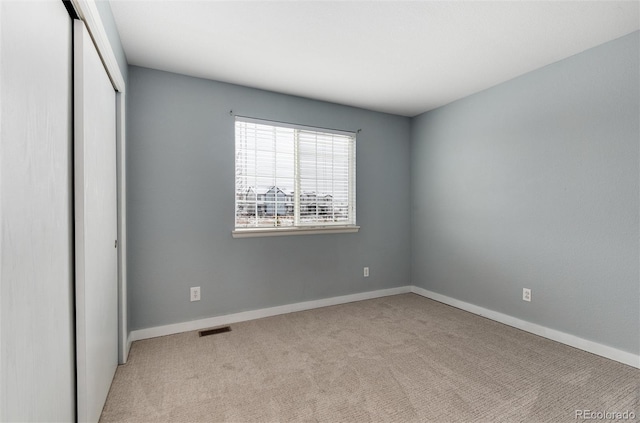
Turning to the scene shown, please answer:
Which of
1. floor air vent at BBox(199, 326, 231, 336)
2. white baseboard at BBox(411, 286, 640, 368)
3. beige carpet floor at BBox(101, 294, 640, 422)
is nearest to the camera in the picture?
beige carpet floor at BBox(101, 294, 640, 422)

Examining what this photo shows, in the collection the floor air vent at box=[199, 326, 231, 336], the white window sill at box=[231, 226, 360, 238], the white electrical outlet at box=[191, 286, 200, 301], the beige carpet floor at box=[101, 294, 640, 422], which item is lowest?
the beige carpet floor at box=[101, 294, 640, 422]

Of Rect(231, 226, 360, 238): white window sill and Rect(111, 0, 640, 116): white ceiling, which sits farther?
Rect(231, 226, 360, 238): white window sill

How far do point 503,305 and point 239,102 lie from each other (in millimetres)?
3281

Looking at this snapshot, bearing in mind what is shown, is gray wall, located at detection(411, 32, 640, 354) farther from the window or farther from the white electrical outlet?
the white electrical outlet

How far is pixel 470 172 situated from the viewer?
334 cm

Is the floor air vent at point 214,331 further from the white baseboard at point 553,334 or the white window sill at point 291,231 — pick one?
the white baseboard at point 553,334

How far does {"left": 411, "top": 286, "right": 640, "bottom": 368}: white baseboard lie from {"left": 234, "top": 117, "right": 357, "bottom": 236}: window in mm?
1502

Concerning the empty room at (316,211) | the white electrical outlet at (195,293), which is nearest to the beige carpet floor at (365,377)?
the empty room at (316,211)

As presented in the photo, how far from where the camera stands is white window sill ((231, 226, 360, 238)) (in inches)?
119

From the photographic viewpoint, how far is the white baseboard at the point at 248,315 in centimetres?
266

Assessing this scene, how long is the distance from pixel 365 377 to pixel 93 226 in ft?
6.01

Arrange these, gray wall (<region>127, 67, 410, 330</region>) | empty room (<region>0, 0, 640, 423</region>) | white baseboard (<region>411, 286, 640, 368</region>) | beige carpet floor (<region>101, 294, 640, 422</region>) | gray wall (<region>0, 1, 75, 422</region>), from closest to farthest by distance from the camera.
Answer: gray wall (<region>0, 1, 75, 422</region>), empty room (<region>0, 0, 640, 423</region>), beige carpet floor (<region>101, 294, 640, 422</region>), white baseboard (<region>411, 286, 640, 368</region>), gray wall (<region>127, 67, 410, 330</region>)

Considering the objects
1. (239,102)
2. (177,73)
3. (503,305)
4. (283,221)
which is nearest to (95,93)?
(177,73)

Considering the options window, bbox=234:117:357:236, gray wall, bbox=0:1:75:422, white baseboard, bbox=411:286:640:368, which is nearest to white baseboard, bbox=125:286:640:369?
white baseboard, bbox=411:286:640:368
